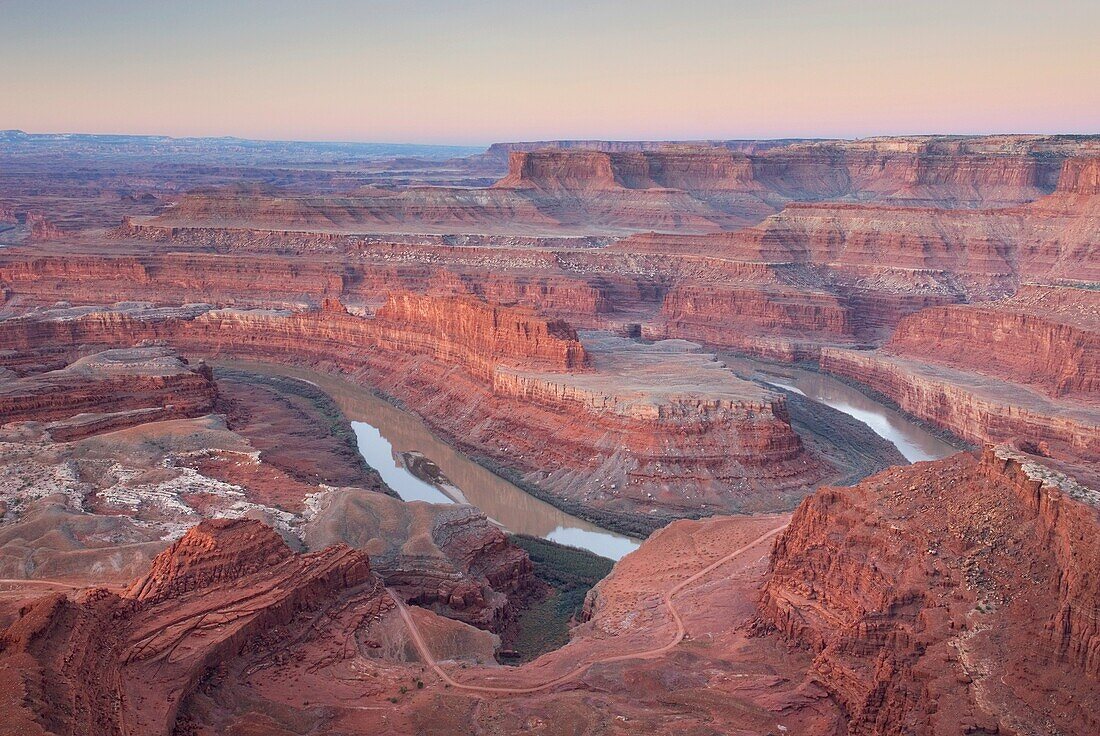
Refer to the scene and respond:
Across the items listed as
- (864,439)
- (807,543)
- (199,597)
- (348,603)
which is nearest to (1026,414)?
(864,439)

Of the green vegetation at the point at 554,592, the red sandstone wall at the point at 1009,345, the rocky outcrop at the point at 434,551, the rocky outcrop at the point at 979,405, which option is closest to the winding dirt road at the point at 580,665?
the rocky outcrop at the point at 434,551

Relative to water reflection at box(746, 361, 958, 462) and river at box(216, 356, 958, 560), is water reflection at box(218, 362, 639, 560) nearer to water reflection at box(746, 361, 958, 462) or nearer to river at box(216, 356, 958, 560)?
river at box(216, 356, 958, 560)

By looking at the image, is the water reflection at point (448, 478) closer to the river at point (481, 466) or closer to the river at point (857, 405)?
the river at point (481, 466)

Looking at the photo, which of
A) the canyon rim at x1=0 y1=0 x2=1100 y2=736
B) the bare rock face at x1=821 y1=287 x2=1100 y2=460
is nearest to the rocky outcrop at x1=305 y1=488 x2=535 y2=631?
the canyon rim at x1=0 y1=0 x2=1100 y2=736

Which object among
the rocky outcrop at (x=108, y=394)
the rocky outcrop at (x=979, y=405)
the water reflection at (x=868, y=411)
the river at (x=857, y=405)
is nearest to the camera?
the rocky outcrop at (x=108, y=394)

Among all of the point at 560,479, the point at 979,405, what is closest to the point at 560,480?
the point at 560,479

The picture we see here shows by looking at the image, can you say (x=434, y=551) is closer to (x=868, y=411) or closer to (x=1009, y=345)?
(x=868, y=411)
